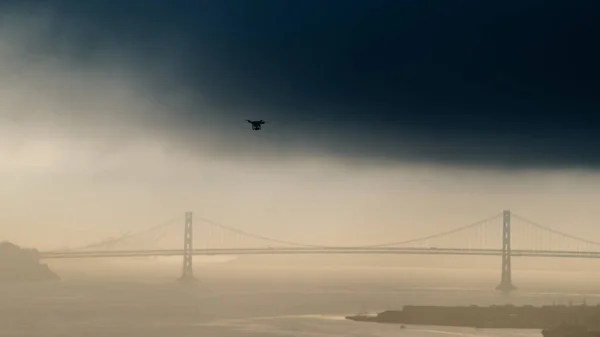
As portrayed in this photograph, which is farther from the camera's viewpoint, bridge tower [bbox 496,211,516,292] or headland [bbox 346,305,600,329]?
bridge tower [bbox 496,211,516,292]

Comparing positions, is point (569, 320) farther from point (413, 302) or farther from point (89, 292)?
point (89, 292)

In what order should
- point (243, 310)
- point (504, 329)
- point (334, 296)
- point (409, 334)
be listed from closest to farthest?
1. point (409, 334)
2. point (504, 329)
3. point (243, 310)
4. point (334, 296)

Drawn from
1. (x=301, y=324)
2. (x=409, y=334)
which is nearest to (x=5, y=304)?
(x=301, y=324)

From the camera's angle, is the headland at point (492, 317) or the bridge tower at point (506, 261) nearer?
the headland at point (492, 317)

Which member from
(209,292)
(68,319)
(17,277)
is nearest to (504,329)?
(68,319)

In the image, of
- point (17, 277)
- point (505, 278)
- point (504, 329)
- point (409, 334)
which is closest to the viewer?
point (409, 334)

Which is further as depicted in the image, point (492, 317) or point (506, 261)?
point (506, 261)

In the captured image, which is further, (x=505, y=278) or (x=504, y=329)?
(x=505, y=278)

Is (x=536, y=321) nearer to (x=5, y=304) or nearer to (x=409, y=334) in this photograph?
(x=409, y=334)
